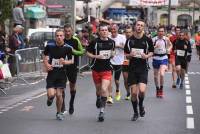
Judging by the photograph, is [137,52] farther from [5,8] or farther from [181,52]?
[5,8]

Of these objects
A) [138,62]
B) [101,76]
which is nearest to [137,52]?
[138,62]

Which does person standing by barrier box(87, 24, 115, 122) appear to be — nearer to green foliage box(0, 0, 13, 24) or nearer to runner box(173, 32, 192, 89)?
runner box(173, 32, 192, 89)

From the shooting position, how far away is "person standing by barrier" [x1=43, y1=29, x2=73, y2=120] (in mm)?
12852

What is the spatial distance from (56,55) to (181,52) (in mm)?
8613

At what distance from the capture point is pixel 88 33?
95.9ft

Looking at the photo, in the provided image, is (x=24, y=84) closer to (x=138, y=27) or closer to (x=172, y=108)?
(x=172, y=108)

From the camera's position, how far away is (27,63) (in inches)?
888

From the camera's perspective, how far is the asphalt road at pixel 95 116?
463 inches

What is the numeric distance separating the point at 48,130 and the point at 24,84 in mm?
10454

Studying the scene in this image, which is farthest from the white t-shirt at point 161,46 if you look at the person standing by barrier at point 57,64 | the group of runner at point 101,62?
the person standing by barrier at point 57,64

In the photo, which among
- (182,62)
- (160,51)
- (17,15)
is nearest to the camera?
(160,51)

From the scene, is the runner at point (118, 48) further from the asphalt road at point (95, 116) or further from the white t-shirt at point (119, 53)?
the asphalt road at point (95, 116)

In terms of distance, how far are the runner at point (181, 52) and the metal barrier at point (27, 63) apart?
189 inches

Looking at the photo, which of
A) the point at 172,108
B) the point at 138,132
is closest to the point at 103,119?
the point at 138,132
